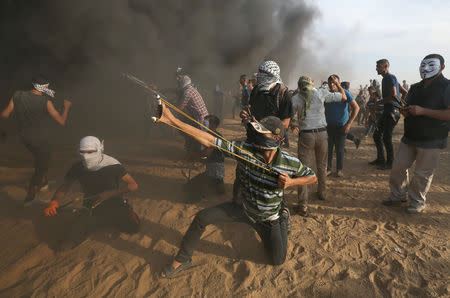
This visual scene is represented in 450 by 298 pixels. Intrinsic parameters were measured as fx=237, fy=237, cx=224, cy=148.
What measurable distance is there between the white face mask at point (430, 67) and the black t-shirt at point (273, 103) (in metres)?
1.89

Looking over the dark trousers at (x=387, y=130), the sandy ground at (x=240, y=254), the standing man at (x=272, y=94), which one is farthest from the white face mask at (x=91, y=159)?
the dark trousers at (x=387, y=130)

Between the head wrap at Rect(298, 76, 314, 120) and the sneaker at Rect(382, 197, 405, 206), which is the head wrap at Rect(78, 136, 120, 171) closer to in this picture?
the head wrap at Rect(298, 76, 314, 120)

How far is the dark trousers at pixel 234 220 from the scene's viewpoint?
2604 mm

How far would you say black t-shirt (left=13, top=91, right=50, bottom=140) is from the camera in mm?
4105

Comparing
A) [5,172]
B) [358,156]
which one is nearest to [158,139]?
[5,172]

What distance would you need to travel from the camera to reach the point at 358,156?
6.86m

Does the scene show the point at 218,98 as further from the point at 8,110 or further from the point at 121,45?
the point at 8,110

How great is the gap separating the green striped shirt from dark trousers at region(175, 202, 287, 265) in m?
0.11

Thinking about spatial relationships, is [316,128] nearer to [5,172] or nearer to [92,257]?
[92,257]

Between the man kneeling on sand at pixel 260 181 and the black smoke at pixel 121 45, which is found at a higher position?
the black smoke at pixel 121 45

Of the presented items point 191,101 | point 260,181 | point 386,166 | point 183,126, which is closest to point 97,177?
point 183,126

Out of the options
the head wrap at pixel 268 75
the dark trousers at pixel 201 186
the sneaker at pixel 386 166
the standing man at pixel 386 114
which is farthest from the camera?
the sneaker at pixel 386 166

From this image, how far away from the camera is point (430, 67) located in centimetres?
318

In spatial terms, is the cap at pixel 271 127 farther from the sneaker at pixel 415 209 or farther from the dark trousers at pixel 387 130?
the dark trousers at pixel 387 130
